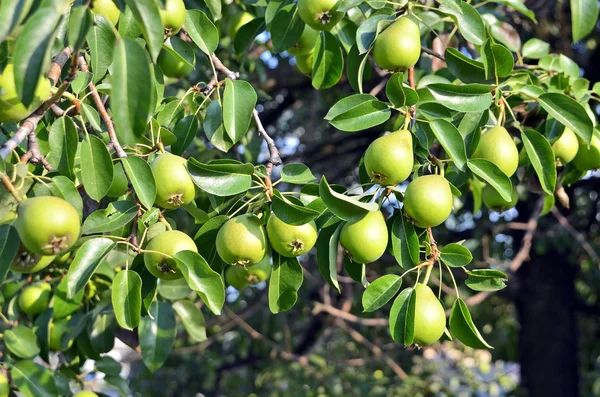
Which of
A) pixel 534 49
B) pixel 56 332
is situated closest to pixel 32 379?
pixel 56 332

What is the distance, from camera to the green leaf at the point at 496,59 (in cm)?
142

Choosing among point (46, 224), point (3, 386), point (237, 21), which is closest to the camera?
point (46, 224)

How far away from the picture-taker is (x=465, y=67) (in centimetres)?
152

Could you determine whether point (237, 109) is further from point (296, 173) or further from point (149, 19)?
point (149, 19)

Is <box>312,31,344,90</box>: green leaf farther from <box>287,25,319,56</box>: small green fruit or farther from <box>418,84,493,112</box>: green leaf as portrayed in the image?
<box>418,84,493,112</box>: green leaf

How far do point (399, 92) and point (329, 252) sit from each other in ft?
1.04

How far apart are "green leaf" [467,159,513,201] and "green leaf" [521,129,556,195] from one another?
0.15m

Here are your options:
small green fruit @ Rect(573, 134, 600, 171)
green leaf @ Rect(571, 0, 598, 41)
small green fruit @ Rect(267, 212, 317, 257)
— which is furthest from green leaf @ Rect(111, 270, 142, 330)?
green leaf @ Rect(571, 0, 598, 41)

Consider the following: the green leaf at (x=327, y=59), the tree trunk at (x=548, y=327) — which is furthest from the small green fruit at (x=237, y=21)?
the tree trunk at (x=548, y=327)

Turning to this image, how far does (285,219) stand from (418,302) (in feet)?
0.90

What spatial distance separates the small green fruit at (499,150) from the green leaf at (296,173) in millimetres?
336

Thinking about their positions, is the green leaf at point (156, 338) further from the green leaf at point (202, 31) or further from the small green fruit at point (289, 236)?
the green leaf at point (202, 31)

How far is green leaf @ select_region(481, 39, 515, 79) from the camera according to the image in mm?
1422

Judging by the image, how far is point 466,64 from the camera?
→ 4.95 ft
